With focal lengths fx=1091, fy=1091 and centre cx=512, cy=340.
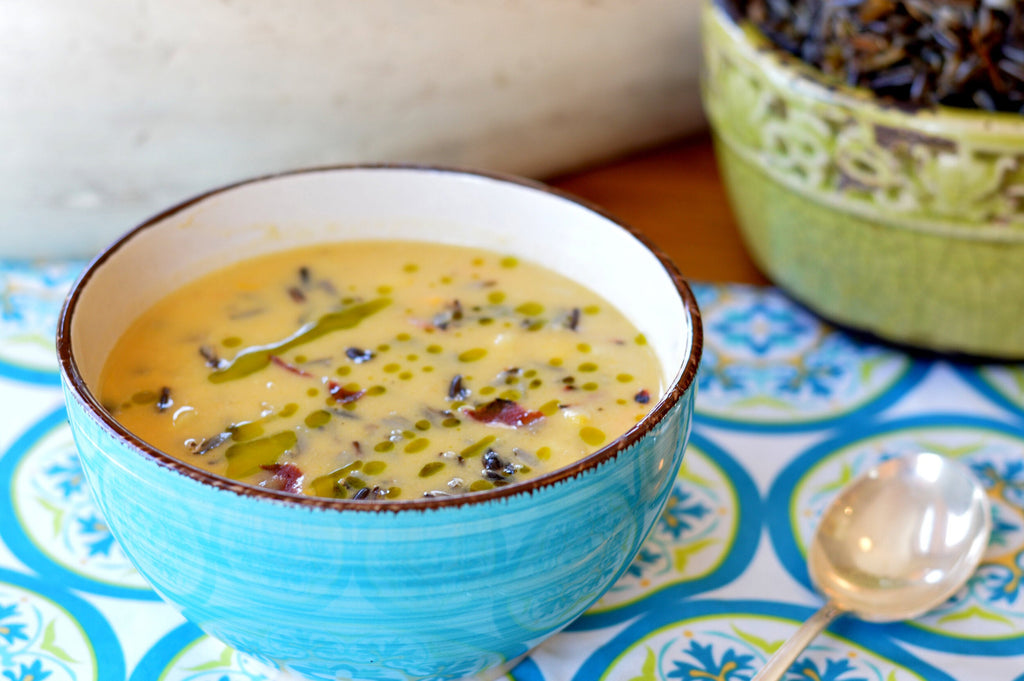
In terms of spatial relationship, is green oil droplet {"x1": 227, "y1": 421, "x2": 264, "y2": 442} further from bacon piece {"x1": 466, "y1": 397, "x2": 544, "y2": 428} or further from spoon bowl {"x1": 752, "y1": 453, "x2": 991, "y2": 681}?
spoon bowl {"x1": 752, "y1": 453, "x2": 991, "y2": 681}

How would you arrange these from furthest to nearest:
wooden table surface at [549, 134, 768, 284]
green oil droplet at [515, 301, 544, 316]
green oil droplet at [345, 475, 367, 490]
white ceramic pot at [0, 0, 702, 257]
Result: wooden table surface at [549, 134, 768, 284] < white ceramic pot at [0, 0, 702, 257] < green oil droplet at [515, 301, 544, 316] < green oil droplet at [345, 475, 367, 490]

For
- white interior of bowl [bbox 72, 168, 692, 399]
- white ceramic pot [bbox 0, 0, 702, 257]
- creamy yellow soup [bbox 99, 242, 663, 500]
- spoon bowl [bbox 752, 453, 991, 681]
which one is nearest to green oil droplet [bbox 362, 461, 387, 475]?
creamy yellow soup [bbox 99, 242, 663, 500]

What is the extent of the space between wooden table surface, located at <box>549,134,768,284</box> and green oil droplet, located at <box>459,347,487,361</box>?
1.56ft

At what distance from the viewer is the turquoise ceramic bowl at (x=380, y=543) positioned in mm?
638

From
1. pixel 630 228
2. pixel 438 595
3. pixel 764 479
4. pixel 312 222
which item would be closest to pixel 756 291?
pixel 764 479

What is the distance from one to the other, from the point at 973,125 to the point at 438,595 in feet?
2.26

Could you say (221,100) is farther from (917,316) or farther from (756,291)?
(917,316)

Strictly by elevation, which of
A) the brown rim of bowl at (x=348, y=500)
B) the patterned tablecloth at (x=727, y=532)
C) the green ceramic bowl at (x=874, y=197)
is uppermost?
the brown rim of bowl at (x=348, y=500)

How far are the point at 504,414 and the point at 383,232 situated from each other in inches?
11.6

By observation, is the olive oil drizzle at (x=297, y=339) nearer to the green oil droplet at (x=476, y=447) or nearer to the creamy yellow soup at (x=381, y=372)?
the creamy yellow soup at (x=381, y=372)

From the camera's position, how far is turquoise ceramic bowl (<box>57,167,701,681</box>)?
64cm

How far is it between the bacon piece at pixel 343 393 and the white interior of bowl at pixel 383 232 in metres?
0.18

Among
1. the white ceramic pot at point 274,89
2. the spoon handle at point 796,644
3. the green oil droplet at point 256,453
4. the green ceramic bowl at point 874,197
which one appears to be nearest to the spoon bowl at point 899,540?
the spoon handle at point 796,644

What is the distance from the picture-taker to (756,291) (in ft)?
4.37
